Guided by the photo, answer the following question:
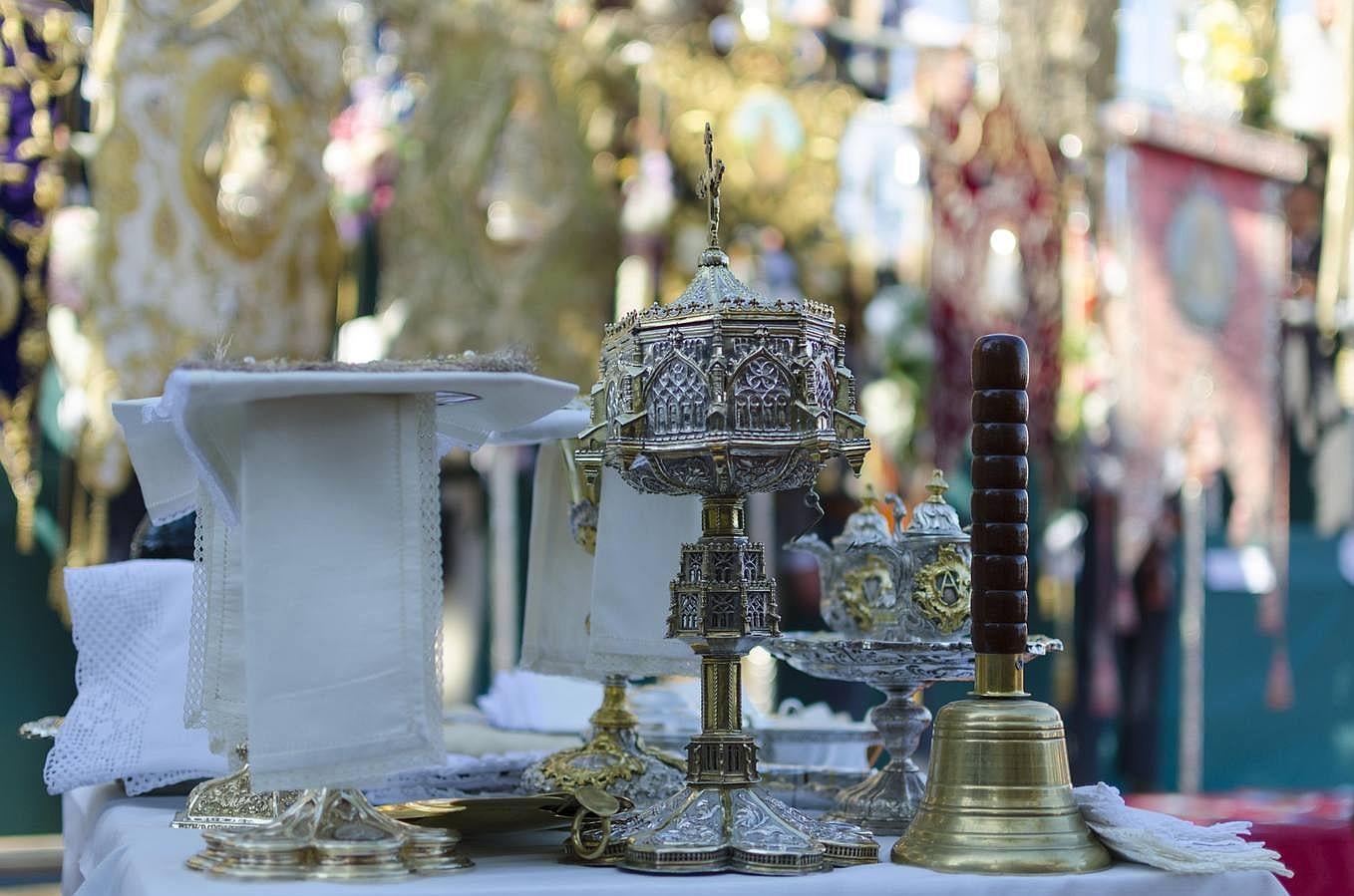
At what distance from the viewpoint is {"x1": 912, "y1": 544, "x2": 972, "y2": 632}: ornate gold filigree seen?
2.67 meters

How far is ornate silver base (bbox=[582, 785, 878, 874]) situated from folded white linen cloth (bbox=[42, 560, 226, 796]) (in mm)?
951

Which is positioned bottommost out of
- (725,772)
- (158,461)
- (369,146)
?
(725,772)

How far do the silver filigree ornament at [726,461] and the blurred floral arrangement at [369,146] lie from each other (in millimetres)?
3791

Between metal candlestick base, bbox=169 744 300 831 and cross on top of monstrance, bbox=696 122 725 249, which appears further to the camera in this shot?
metal candlestick base, bbox=169 744 300 831

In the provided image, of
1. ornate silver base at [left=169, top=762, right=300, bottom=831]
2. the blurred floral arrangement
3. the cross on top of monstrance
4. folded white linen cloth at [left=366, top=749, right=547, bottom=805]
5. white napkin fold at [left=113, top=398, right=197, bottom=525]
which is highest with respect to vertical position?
the blurred floral arrangement

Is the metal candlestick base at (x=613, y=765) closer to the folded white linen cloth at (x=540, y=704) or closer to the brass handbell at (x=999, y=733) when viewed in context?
the brass handbell at (x=999, y=733)

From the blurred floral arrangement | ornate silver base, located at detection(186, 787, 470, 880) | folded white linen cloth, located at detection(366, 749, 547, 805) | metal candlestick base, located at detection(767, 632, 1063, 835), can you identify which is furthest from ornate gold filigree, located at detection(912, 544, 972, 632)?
the blurred floral arrangement

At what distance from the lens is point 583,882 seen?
204 centimetres

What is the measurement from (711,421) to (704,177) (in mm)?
421

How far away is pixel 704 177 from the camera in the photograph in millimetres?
2451

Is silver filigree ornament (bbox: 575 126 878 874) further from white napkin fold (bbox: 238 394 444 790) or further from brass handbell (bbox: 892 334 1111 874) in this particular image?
white napkin fold (bbox: 238 394 444 790)

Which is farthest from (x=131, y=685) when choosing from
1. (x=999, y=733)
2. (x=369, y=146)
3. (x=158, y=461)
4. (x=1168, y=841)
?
(x=369, y=146)

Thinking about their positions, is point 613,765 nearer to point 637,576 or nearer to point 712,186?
point 637,576

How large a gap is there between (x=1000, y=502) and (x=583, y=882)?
72cm
